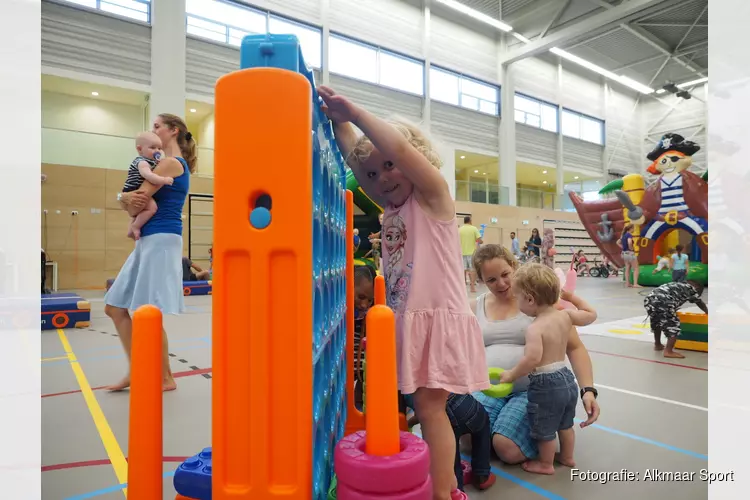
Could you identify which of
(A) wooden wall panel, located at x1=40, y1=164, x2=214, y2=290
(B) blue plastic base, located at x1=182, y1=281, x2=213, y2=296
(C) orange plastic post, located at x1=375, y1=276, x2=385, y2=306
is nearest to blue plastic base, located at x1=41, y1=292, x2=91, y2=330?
(B) blue plastic base, located at x1=182, y1=281, x2=213, y2=296

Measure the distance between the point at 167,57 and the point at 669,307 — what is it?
1079 centimetres

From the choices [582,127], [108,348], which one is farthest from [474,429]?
[582,127]

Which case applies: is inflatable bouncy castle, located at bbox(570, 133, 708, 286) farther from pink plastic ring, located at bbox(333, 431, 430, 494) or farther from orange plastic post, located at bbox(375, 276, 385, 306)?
pink plastic ring, located at bbox(333, 431, 430, 494)

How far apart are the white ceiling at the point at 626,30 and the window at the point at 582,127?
2091 mm

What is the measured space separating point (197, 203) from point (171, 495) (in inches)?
385

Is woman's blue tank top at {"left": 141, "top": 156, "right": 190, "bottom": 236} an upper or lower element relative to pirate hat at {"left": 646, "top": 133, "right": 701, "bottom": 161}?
lower

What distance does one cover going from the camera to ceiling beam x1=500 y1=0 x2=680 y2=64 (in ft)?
44.0

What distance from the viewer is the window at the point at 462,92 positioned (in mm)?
15023

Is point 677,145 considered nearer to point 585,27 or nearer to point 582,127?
point 585,27

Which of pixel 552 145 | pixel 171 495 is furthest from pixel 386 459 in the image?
pixel 552 145

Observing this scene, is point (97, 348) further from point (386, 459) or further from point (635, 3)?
point (635, 3)

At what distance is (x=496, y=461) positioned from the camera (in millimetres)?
1743

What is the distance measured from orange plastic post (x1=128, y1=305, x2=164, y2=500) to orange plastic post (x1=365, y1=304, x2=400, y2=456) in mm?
369

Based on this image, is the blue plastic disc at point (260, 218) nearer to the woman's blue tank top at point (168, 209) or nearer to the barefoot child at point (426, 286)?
the barefoot child at point (426, 286)
